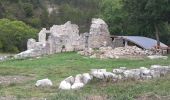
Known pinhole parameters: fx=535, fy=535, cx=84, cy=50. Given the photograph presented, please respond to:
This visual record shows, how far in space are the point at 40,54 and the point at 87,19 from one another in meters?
66.0

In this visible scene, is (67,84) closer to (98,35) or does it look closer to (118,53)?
(118,53)

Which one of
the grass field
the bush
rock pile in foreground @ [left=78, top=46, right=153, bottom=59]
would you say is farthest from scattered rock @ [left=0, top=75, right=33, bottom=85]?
the bush

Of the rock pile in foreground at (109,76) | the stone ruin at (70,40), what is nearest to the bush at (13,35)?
the stone ruin at (70,40)

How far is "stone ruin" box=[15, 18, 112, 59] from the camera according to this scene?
44.6 meters

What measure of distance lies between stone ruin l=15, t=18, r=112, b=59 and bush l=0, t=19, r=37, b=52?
22.3 metres

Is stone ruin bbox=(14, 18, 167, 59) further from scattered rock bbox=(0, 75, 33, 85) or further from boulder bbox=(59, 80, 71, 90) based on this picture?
boulder bbox=(59, 80, 71, 90)

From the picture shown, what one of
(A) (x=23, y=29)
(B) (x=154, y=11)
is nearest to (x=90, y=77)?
(B) (x=154, y=11)

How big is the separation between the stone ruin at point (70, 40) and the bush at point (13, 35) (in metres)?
22.3

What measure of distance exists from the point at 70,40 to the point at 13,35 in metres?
28.5

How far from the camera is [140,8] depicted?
140 ft

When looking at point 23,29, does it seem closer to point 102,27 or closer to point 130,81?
point 102,27

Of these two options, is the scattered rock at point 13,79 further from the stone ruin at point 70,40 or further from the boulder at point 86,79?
the stone ruin at point 70,40

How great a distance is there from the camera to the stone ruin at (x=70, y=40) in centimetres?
4462

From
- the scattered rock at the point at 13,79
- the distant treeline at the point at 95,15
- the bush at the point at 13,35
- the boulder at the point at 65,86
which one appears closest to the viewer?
the boulder at the point at 65,86
